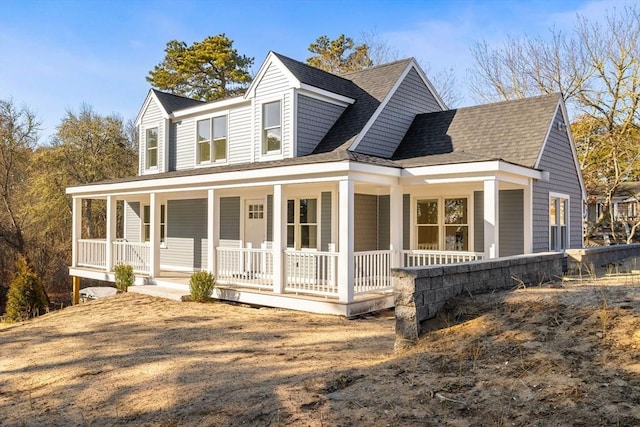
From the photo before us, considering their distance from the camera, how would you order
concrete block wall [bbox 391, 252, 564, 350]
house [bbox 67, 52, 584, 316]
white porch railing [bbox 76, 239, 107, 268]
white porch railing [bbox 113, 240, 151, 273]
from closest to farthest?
A: concrete block wall [bbox 391, 252, 564, 350] → house [bbox 67, 52, 584, 316] → white porch railing [bbox 113, 240, 151, 273] → white porch railing [bbox 76, 239, 107, 268]

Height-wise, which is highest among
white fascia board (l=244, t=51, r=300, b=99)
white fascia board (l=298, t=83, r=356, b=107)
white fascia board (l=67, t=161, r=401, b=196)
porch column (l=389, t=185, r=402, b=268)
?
white fascia board (l=244, t=51, r=300, b=99)

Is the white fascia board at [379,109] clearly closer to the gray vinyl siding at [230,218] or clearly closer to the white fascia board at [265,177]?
the white fascia board at [265,177]

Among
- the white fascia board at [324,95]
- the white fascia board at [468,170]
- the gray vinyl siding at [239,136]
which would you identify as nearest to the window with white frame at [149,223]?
the gray vinyl siding at [239,136]

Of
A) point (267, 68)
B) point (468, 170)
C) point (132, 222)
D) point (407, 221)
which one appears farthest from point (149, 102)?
point (468, 170)

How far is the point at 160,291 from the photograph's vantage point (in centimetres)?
1291

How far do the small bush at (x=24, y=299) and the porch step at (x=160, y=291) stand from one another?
189 inches

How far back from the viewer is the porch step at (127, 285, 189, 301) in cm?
1238

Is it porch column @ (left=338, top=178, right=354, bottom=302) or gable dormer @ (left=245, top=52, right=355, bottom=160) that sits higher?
gable dormer @ (left=245, top=52, right=355, bottom=160)

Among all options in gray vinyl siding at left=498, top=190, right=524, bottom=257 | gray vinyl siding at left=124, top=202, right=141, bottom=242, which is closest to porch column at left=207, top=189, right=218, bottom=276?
gray vinyl siding at left=498, top=190, right=524, bottom=257

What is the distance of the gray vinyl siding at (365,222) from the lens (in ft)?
43.1

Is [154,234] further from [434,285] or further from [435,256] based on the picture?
[434,285]

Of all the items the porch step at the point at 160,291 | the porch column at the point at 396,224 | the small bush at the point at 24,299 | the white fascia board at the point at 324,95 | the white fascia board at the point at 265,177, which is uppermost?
the white fascia board at the point at 324,95

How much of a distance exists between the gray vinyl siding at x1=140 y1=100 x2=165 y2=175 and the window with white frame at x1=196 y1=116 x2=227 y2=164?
1926 mm

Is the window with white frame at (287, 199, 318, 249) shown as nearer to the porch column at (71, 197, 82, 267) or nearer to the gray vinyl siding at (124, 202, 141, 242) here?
the gray vinyl siding at (124, 202, 141, 242)
